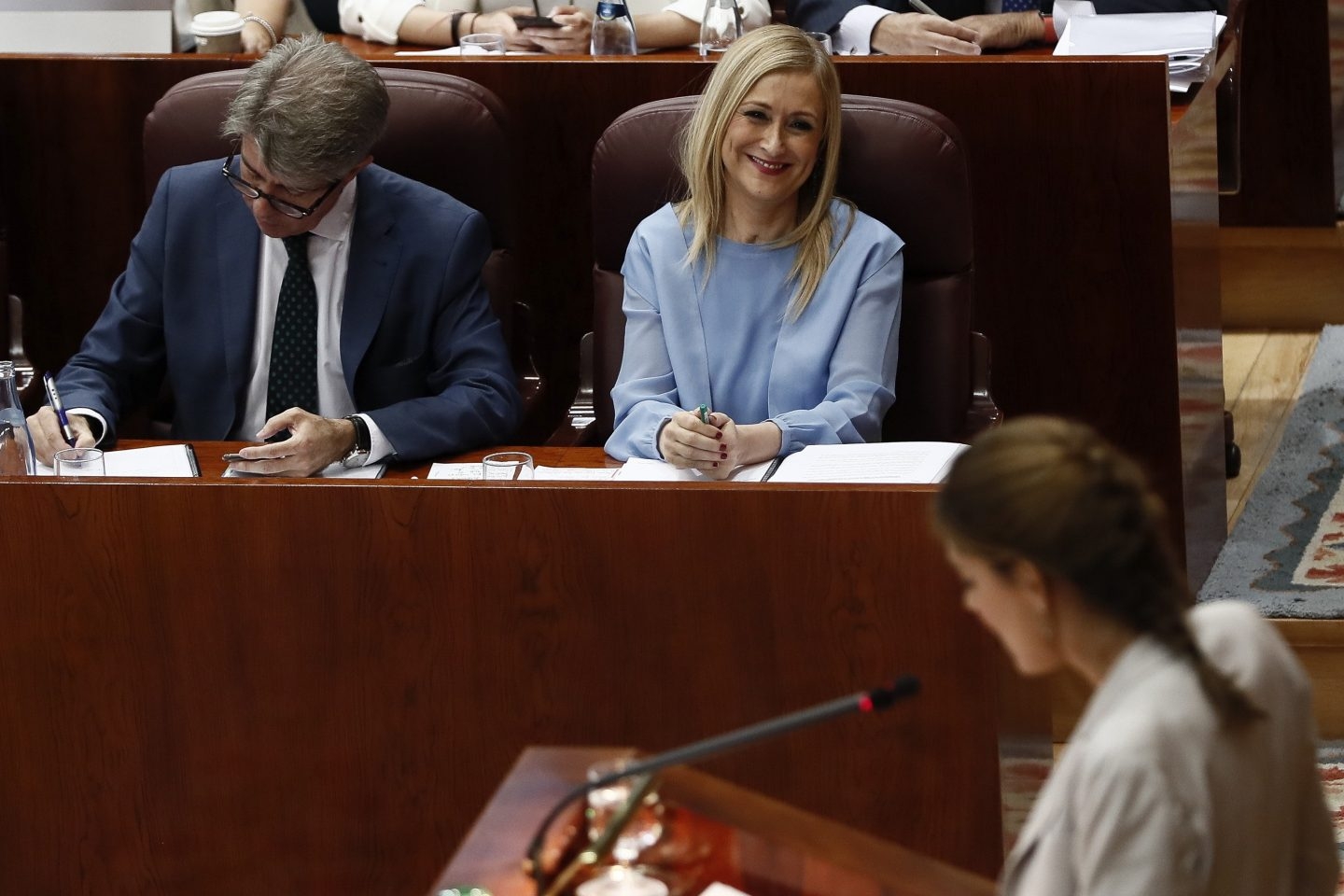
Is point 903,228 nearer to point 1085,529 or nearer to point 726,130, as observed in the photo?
point 726,130

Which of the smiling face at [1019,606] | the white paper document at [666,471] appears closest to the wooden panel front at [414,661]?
the white paper document at [666,471]

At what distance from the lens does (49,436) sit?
2.28 metres

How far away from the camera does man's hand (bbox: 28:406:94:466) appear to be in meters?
2.27

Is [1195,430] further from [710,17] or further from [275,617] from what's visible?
[275,617]

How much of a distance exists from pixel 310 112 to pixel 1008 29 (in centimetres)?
137

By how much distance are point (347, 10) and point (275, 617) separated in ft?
6.71

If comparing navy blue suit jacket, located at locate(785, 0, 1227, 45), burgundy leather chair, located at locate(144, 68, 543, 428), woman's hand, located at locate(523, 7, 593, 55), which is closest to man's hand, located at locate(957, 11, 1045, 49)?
navy blue suit jacket, located at locate(785, 0, 1227, 45)

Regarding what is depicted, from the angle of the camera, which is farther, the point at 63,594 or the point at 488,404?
the point at 488,404

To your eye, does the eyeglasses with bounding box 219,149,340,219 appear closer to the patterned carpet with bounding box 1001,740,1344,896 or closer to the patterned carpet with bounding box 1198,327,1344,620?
the patterned carpet with bounding box 1001,740,1344,896

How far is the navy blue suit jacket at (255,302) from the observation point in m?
2.54

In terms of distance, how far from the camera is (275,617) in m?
1.82

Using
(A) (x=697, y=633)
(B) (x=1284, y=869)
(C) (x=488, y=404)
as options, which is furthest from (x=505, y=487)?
(B) (x=1284, y=869)

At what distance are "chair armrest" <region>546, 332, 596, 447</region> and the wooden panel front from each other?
74cm

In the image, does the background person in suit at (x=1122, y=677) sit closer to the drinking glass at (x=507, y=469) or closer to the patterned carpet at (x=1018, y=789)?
the patterned carpet at (x=1018, y=789)
